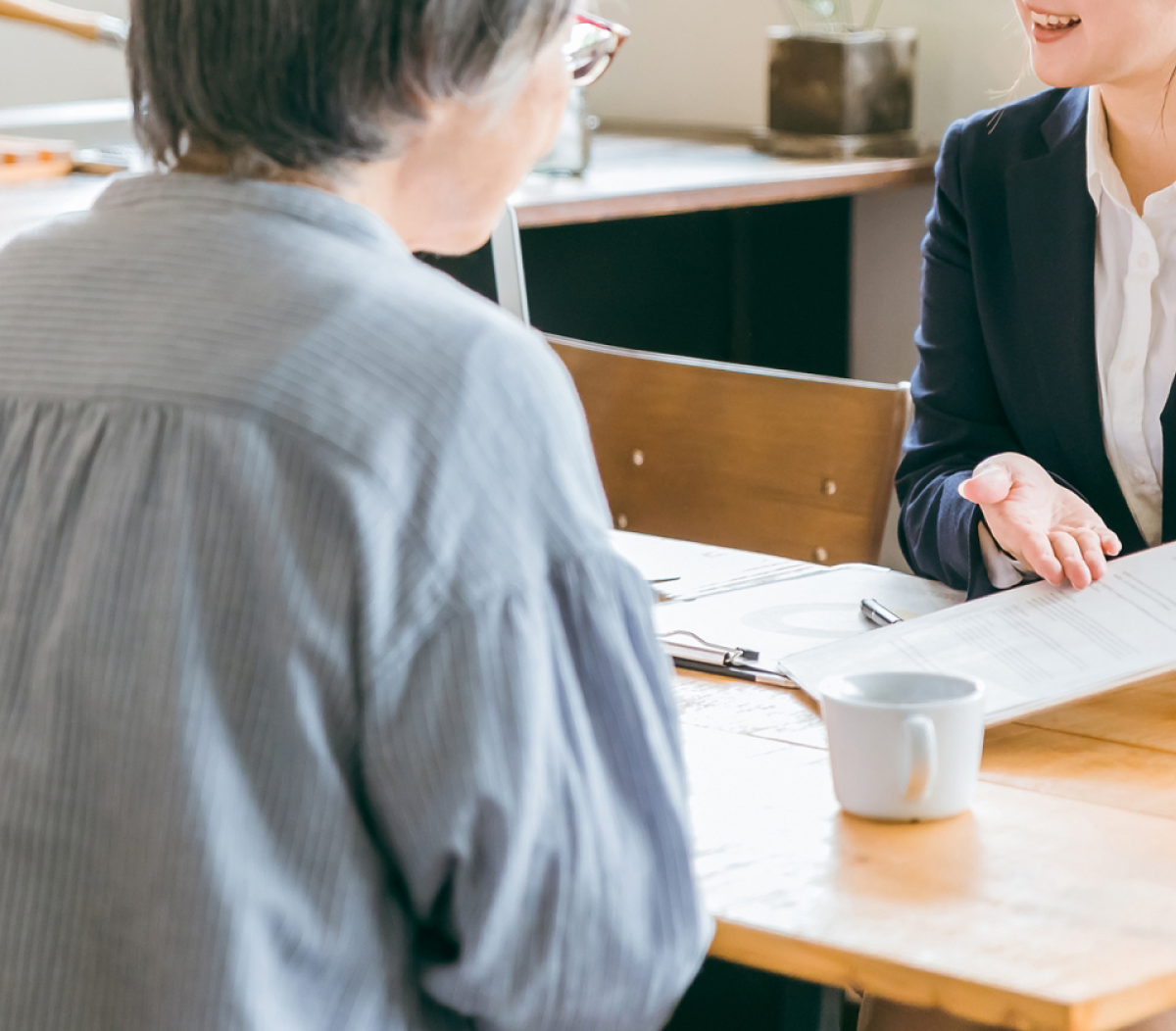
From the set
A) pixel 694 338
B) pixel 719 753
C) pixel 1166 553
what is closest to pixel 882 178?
pixel 694 338

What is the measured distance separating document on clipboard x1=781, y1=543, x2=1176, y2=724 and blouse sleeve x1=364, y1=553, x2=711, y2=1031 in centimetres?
37

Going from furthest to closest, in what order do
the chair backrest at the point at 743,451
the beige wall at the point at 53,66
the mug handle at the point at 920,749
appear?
the beige wall at the point at 53,66 → the chair backrest at the point at 743,451 → the mug handle at the point at 920,749

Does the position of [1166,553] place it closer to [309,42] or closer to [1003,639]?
[1003,639]

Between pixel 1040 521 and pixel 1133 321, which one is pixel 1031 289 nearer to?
pixel 1133 321

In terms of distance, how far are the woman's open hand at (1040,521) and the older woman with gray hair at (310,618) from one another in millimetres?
540

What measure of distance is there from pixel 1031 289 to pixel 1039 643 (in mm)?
508

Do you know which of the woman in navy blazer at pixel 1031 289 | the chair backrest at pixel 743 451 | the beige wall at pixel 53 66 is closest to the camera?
the woman in navy blazer at pixel 1031 289

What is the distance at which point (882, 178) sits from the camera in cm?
269

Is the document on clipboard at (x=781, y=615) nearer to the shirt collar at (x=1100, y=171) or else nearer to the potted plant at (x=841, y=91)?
the shirt collar at (x=1100, y=171)

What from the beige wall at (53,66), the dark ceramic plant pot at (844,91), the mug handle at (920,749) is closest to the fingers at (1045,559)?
the mug handle at (920,749)

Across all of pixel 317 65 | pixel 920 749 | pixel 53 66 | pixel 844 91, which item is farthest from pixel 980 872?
pixel 53 66

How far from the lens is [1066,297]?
1401mm

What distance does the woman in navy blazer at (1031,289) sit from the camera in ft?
4.27

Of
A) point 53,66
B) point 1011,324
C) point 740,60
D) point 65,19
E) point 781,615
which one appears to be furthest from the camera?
point 53,66
